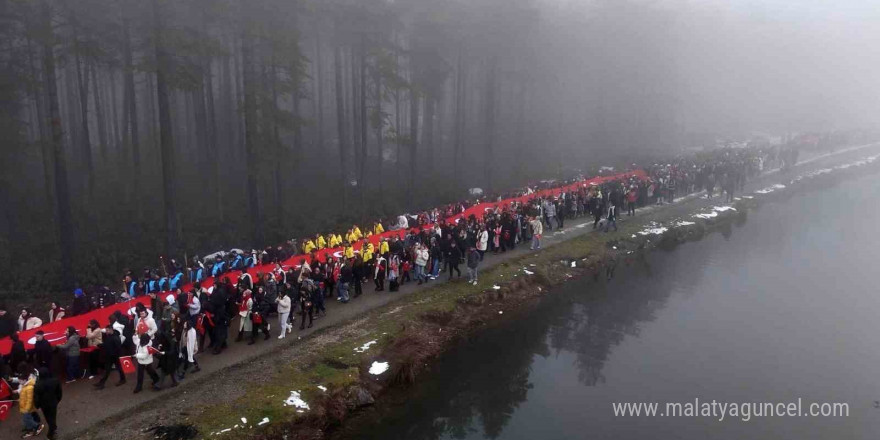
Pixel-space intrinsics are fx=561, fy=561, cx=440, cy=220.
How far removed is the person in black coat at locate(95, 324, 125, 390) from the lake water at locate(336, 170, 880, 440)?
541 centimetres

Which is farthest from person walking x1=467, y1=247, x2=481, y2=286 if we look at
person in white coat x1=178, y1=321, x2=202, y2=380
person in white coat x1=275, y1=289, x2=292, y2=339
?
person in white coat x1=178, y1=321, x2=202, y2=380

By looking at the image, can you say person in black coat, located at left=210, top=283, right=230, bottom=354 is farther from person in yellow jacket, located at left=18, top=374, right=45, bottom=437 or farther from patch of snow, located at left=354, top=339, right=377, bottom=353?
person in yellow jacket, located at left=18, top=374, right=45, bottom=437

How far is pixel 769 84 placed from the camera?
103 meters

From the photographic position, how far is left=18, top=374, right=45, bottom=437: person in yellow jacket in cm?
1024

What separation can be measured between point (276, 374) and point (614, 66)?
57940mm

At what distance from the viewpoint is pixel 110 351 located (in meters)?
12.4

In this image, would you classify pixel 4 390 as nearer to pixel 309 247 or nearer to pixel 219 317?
pixel 219 317

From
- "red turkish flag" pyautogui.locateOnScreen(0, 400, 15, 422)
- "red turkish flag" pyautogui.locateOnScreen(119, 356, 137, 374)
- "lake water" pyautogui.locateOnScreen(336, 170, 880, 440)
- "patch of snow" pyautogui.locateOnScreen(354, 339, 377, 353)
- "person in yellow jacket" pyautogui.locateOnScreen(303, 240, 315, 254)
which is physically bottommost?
"lake water" pyautogui.locateOnScreen(336, 170, 880, 440)

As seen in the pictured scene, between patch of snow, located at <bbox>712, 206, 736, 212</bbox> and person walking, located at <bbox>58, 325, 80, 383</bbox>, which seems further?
patch of snow, located at <bbox>712, 206, 736, 212</bbox>

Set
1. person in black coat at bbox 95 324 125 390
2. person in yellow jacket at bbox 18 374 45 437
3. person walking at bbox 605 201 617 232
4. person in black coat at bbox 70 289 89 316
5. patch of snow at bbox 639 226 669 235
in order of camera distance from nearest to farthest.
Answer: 1. person in yellow jacket at bbox 18 374 45 437
2. person in black coat at bbox 95 324 125 390
3. person in black coat at bbox 70 289 89 316
4. person walking at bbox 605 201 617 232
5. patch of snow at bbox 639 226 669 235

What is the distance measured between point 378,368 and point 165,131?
43.2ft

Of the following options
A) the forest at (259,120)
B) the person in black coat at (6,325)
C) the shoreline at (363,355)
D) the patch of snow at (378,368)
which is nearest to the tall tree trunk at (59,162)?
the forest at (259,120)

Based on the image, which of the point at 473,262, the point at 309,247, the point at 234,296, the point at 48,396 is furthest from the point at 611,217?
the point at 48,396

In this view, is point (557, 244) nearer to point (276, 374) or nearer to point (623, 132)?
point (276, 374)
